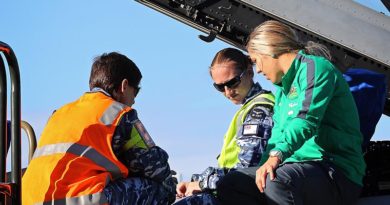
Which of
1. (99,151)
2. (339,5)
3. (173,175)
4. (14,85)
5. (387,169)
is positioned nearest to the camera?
(14,85)

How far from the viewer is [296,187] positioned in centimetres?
251

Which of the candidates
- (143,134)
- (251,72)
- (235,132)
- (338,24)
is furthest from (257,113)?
(338,24)

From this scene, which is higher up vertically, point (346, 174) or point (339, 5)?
point (339, 5)

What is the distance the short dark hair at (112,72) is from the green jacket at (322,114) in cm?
82

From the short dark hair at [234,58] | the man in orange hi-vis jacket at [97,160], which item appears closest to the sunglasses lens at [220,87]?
the short dark hair at [234,58]

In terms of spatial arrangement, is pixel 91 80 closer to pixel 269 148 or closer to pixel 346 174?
pixel 269 148

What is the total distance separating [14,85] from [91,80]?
37.6 inches

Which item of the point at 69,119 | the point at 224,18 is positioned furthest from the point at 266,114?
the point at 224,18

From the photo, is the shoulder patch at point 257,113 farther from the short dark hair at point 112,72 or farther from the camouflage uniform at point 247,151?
the short dark hair at point 112,72

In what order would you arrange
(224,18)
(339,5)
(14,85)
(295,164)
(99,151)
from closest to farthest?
(14,85)
(295,164)
(99,151)
(339,5)
(224,18)

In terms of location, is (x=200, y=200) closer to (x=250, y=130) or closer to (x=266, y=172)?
(x=250, y=130)

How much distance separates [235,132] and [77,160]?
0.99 metres

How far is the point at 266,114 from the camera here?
3238 mm

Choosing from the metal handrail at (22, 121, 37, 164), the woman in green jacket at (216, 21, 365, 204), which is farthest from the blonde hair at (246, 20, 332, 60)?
the metal handrail at (22, 121, 37, 164)
